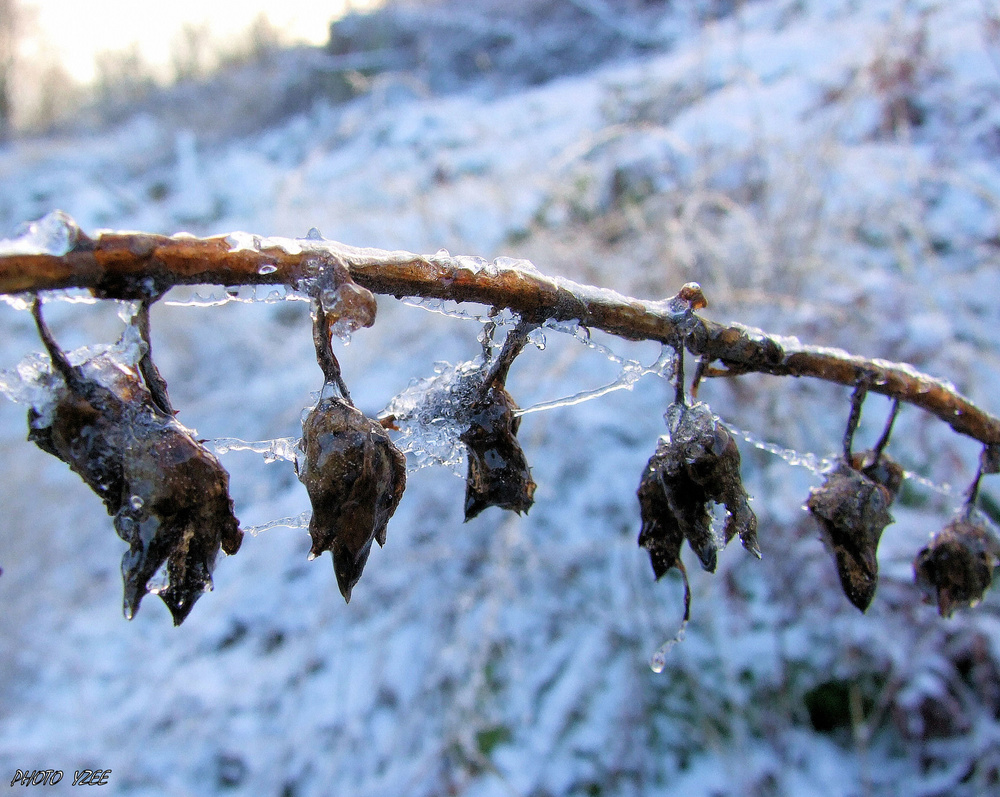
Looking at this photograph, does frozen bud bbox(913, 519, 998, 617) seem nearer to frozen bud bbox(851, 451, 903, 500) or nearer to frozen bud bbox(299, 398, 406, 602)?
frozen bud bbox(851, 451, 903, 500)

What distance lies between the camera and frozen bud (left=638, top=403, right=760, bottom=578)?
17.3 inches

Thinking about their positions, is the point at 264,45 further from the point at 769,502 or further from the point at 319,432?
the point at 319,432

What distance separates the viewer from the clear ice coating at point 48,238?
0.99 ft

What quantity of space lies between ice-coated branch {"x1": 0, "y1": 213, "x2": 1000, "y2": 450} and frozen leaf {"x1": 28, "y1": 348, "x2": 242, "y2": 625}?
0.06 m

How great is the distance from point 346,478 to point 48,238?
19cm

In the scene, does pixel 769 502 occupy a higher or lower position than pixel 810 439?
lower

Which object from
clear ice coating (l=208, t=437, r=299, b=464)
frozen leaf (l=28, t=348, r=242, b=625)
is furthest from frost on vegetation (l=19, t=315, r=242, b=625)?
clear ice coating (l=208, t=437, r=299, b=464)

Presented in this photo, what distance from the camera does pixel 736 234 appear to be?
2.65m

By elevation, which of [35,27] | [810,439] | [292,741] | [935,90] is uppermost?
[35,27]

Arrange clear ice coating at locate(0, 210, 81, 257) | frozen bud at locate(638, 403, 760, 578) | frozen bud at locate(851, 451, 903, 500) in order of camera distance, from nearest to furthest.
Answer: clear ice coating at locate(0, 210, 81, 257) → frozen bud at locate(638, 403, 760, 578) → frozen bud at locate(851, 451, 903, 500)

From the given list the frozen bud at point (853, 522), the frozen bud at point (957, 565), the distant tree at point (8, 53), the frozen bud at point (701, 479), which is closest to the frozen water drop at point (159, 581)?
the frozen bud at point (701, 479)

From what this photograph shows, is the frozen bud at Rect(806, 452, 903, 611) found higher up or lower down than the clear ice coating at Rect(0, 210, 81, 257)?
lower down

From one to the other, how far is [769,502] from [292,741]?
74.7 inches

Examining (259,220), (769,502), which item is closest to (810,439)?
(769,502)
